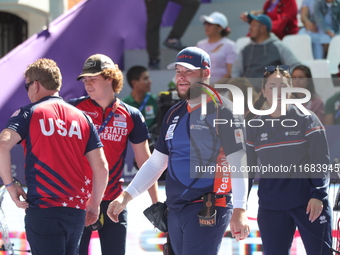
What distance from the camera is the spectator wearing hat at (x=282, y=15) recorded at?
30.2 feet

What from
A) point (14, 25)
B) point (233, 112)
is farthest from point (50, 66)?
point (14, 25)

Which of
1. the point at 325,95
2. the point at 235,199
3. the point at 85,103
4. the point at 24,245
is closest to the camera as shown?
the point at 235,199

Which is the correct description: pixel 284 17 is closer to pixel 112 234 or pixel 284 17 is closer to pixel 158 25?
pixel 158 25

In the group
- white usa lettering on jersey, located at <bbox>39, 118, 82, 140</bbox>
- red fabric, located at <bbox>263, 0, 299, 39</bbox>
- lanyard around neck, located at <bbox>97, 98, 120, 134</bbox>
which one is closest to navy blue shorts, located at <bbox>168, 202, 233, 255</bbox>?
white usa lettering on jersey, located at <bbox>39, 118, 82, 140</bbox>

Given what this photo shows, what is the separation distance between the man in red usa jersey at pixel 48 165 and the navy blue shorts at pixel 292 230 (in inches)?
48.1

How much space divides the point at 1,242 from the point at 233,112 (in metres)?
2.37

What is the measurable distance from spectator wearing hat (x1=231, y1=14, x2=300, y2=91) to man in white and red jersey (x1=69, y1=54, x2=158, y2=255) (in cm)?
376

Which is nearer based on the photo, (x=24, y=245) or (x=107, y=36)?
(x=24, y=245)

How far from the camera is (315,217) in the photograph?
4039 millimetres

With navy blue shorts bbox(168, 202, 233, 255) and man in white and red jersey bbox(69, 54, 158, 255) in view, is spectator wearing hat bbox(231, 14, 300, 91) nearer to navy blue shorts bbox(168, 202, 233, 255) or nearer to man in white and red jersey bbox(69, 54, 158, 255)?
man in white and red jersey bbox(69, 54, 158, 255)

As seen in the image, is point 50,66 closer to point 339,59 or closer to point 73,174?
point 73,174

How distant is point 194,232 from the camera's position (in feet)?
11.9

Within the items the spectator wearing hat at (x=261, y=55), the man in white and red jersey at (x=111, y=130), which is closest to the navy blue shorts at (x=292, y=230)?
the man in white and red jersey at (x=111, y=130)

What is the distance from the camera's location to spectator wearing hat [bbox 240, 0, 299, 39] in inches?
363
